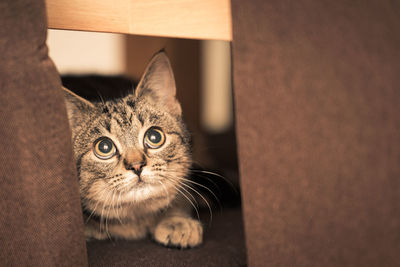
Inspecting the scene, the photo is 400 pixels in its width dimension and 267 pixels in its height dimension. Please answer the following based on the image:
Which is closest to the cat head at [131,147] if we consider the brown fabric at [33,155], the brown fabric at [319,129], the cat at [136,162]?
the cat at [136,162]

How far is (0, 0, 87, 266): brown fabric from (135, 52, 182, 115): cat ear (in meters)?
0.46

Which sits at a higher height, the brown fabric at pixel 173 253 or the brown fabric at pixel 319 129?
the brown fabric at pixel 319 129

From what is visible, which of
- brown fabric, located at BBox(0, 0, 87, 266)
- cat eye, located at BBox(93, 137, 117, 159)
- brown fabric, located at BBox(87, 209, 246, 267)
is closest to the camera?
brown fabric, located at BBox(0, 0, 87, 266)

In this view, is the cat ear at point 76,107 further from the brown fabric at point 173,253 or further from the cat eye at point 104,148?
the brown fabric at point 173,253

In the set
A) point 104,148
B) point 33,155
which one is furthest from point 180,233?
point 33,155

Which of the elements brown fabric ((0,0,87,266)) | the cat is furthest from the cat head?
brown fabric ((0,0,87,266))

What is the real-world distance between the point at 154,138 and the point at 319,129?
1.97 feet

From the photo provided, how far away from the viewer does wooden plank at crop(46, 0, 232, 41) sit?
765mm

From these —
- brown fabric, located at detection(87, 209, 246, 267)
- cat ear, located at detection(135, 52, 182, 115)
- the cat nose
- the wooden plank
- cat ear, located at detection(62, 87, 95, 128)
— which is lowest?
brown fabric, located at detection(87, 209, 246, 267)

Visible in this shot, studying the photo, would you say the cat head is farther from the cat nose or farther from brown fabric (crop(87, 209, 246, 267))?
brown fabric (crop(87, 209, 246, 267))

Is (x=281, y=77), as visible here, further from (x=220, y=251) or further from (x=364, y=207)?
(x=220, y=251)

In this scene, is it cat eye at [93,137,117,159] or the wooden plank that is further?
cat eye at [93,137,117,159]

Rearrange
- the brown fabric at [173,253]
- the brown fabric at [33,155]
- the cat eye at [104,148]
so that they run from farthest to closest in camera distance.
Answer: the cat eye at [104,148], the brown fabric at [173,253], the brown fabric at [33,155]

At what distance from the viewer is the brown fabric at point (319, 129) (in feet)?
2.48
